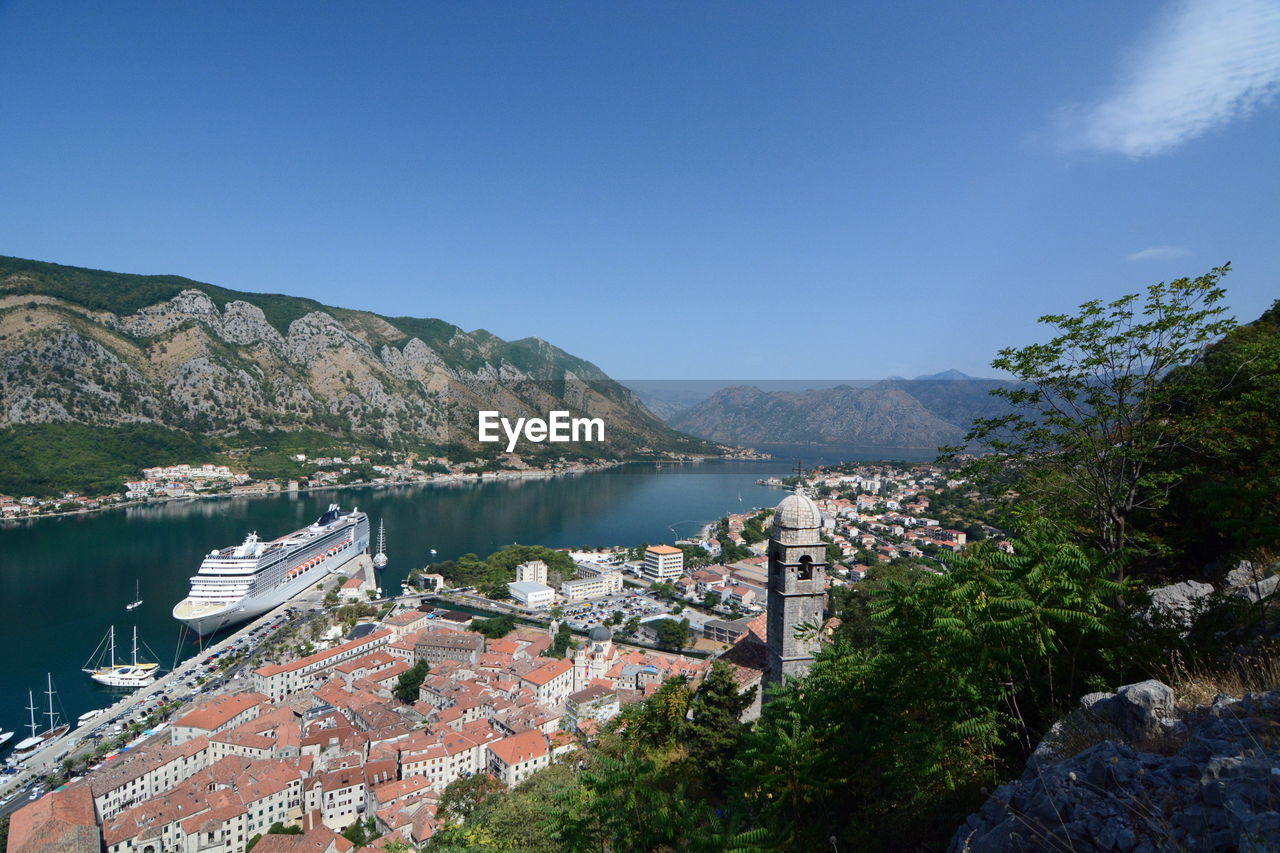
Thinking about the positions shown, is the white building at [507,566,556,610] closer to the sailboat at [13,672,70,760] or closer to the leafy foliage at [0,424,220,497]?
the sailboat at [13,672,70,760]

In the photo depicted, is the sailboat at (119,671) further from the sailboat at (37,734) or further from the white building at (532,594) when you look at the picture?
the white building at (532,594)

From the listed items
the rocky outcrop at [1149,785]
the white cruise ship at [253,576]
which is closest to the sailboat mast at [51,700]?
the white cruise ship at [253,576]

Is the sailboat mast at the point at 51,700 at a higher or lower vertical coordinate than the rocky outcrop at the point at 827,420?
lower

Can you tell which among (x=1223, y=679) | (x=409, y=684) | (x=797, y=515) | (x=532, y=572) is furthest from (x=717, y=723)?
(x=532, y=572)

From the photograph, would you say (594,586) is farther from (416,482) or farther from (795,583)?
(416,482)

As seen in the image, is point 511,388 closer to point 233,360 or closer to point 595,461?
point 595,461
